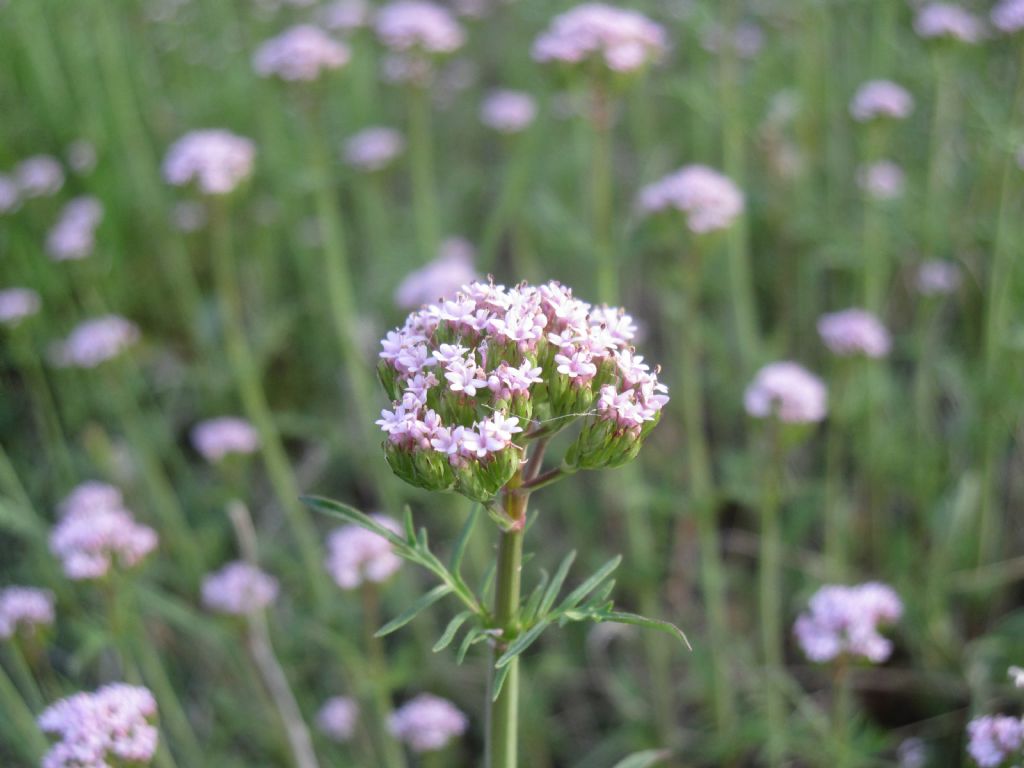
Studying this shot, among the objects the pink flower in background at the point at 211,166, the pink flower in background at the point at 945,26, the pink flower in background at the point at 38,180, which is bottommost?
the pink flower in background at the point at 38,180

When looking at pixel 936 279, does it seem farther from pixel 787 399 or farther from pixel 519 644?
pixel 519 644

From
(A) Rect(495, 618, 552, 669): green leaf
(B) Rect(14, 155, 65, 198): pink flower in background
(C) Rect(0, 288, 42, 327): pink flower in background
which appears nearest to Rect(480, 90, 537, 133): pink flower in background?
(B) Rect(14, 155, 65, 198): pink flower in background

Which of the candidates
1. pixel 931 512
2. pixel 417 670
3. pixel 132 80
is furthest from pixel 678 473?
pixel 132 80

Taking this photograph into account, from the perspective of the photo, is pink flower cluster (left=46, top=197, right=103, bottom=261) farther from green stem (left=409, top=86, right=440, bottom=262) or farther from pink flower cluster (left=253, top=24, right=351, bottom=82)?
green stem (left=409, top=86, right=440, bottom=262)

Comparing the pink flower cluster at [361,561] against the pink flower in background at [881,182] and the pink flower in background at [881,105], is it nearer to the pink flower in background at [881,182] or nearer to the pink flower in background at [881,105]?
the pink flower in background at [881,182]

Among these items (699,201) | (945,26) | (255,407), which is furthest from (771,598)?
(945,26)

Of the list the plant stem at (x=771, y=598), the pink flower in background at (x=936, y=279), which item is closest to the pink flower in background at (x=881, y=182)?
the pink flower in background at (x=936, y=279)

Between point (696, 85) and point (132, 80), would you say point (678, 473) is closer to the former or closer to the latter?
point (696, 85)
